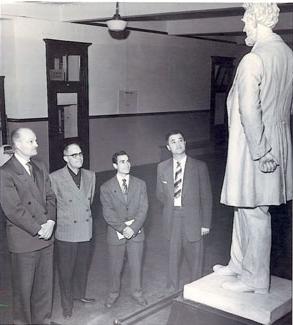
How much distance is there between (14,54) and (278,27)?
448 cm

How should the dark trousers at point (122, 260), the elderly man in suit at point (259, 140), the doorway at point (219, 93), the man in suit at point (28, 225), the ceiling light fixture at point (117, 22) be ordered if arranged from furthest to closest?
the doorway at point (219, 93), the ceiling light fixture at point (117, 22), the dark trousers at point (122, 260), the man in suit at point (28, 225), the elderly man in suit at point (259, 140)

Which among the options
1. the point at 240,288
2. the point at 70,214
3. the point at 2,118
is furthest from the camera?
the point at 2,118

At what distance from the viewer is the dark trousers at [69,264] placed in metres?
3.11

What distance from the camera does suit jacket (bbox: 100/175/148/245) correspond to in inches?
124

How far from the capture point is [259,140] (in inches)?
79.6

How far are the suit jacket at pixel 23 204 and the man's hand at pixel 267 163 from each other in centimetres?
133

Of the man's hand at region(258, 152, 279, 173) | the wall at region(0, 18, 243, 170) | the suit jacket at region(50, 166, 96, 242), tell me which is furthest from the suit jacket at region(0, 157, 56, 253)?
the wall at region(0, 18, 243, 170)

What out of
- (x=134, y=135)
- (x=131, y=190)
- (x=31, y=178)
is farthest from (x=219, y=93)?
(x=31, y=178)

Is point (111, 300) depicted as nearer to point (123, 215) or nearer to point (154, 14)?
point (123, 215)

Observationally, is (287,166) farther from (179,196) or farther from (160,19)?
(160,19)

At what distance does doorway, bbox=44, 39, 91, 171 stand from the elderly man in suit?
17.7 feet

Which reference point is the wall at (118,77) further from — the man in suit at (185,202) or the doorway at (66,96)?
the man in suit at (185,202)

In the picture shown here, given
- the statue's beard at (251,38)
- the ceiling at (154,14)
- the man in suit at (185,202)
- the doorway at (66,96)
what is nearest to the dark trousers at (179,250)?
the man in suit at (185,202)

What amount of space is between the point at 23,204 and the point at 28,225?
13cm
